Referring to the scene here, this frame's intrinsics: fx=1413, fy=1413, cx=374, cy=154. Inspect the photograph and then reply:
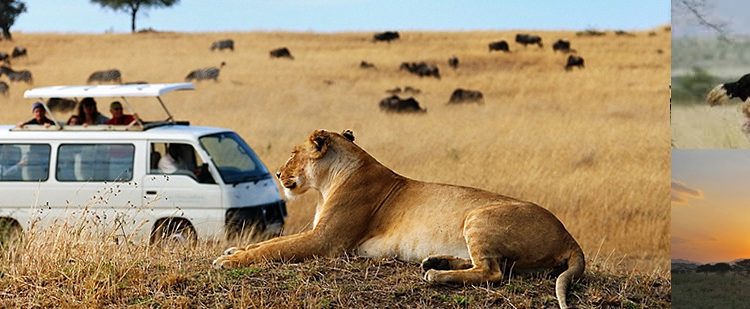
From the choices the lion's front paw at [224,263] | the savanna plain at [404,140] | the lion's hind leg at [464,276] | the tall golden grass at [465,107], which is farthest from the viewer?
the tall golden grass at [465,107]

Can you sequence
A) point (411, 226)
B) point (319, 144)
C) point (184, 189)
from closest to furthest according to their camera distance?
1. point (411, 226)
2. point (319, 144)
3. point (184, 189)

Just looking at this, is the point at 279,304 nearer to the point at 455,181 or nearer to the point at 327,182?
the point at 327,182

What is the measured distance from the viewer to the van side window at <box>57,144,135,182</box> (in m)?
17.2

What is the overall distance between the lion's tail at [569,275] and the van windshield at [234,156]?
8501mm

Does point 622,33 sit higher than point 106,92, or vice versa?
point 106,92

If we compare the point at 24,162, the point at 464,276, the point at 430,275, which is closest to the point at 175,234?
the point at 430,275

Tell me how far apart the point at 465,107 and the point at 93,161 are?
24.2 m

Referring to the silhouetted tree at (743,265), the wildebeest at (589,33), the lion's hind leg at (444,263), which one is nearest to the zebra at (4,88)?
the wildebeest at (589,33)

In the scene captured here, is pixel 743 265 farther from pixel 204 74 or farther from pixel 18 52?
pixel 18 52

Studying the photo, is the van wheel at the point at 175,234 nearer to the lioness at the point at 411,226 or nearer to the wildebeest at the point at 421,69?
the lioness at the point at 411,226

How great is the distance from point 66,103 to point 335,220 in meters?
29.3

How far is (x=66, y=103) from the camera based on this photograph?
124ft

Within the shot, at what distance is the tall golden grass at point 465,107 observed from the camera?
26969mm

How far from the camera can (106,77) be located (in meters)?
45.5
